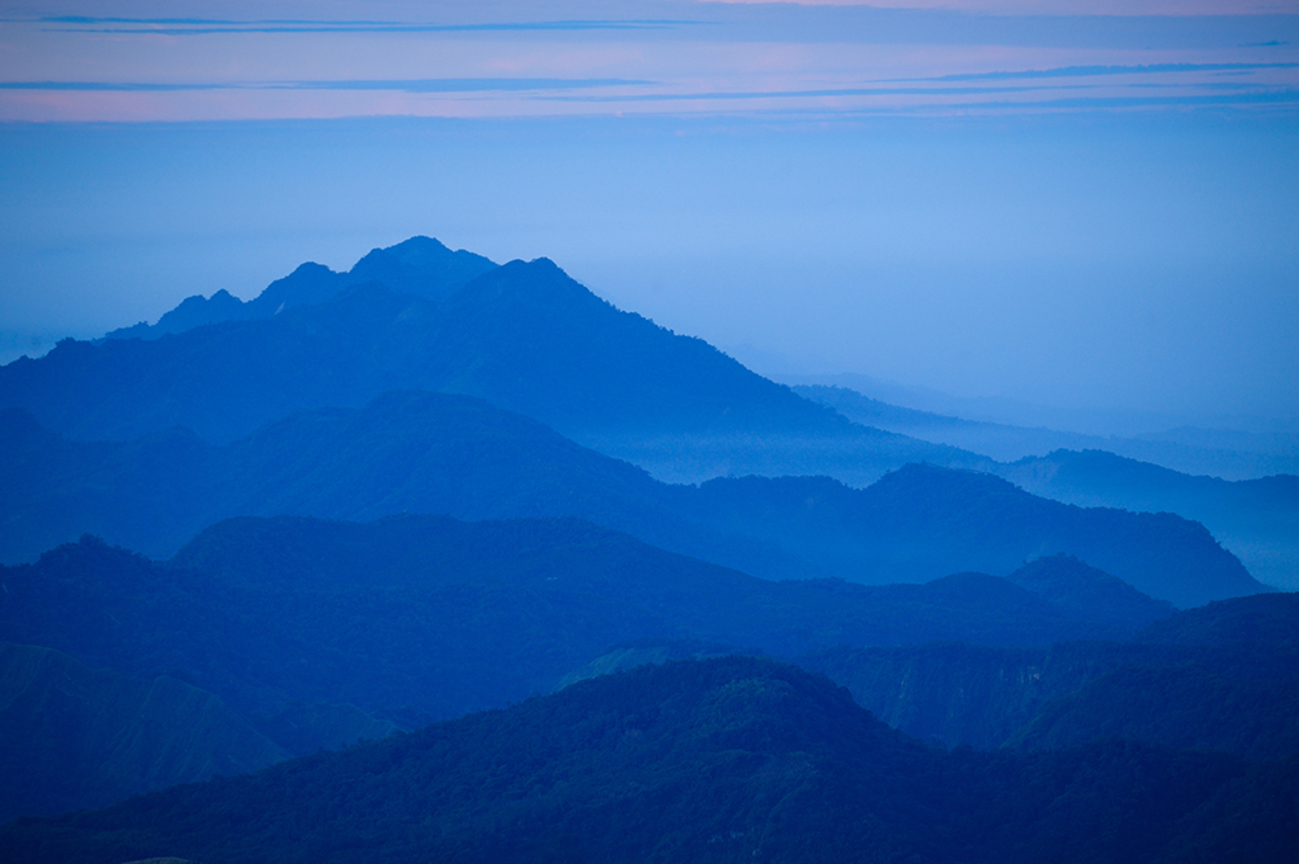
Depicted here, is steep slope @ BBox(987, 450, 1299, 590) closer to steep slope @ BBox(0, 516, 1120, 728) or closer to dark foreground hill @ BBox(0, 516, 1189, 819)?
dark foreground hill @ BBox(0, 516, 1189, 819)

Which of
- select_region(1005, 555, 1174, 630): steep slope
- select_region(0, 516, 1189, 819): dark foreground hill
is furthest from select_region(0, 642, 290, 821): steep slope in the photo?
select_region(1005, 555, 1174, 630): steep slope

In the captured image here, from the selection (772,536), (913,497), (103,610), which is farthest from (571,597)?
(913,497)

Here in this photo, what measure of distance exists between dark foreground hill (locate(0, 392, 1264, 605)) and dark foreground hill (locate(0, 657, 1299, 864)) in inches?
2616

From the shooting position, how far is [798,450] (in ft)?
567

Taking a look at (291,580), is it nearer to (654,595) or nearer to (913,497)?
(654,595)

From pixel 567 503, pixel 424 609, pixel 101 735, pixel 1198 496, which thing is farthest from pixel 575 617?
pixel 1198 496

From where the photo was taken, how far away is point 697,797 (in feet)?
154

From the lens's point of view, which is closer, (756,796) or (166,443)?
(756,796)

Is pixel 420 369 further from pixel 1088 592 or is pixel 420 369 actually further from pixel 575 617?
pixel 1088 592

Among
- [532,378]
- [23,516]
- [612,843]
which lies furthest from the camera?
[532,378]

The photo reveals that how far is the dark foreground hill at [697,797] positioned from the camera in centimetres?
4431

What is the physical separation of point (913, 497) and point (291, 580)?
64.7 meters

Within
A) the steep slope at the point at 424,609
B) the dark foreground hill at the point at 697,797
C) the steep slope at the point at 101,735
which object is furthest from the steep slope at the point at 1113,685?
the steep slope at the point at 101,735

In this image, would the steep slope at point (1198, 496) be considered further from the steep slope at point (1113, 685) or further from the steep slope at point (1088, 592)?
the steep slope at point (1113, 685)
